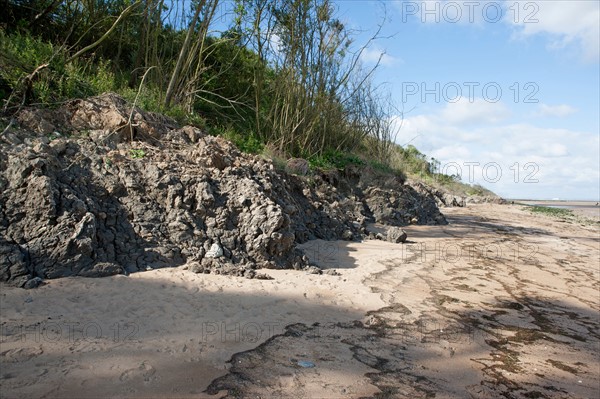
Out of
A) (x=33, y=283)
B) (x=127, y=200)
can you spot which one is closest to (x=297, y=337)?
(x=33, y=283)

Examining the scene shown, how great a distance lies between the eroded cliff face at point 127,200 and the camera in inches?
144

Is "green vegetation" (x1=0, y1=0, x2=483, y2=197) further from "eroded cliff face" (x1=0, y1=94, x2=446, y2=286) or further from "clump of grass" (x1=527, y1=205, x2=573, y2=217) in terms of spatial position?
"clump of grass" (x1=527, y1=205, x2=573, y2=217)

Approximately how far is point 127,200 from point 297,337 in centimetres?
250

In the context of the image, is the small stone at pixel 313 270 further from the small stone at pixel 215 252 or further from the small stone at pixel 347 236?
the small stone at pixel 347 236

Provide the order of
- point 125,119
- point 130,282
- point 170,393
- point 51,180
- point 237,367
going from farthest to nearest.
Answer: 1. point 125,119
2. point 51,180
3. point 130,282
4. point 237,367
5. point 170,393

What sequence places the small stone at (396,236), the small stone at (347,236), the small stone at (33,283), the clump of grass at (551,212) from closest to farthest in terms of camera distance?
the small stone at (33,283) → the small stone at (347,236) → the small stone at (396,236) → the clump of grass at (551,212)

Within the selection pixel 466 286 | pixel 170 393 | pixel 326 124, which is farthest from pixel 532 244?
pixel 170 393

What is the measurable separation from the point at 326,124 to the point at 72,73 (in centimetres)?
Answer: 669

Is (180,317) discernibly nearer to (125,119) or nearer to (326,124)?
(125,119)

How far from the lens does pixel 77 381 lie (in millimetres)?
2111

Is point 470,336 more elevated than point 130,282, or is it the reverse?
point 130,282

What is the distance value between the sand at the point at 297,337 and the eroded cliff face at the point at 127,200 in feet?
0.89

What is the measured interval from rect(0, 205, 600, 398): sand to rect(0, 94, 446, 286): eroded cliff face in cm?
27

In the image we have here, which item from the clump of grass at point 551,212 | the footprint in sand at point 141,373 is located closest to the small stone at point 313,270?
the footprint in sand at point 141,373
